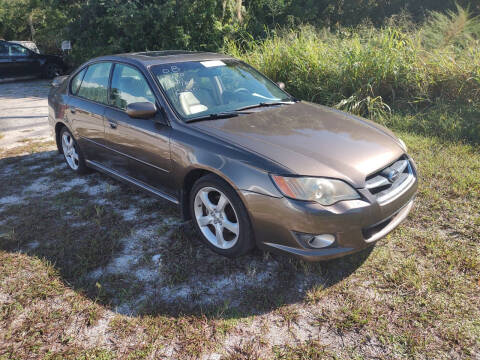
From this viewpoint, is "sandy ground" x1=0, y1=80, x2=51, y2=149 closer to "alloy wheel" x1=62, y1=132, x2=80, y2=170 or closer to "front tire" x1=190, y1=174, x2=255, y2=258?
"alloy wheel" x1=62, y1=132, x2=80, y2=170

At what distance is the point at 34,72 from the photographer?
584 inches

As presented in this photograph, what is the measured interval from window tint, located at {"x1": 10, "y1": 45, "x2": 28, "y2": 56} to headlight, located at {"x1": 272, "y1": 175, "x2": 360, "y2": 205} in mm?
15210

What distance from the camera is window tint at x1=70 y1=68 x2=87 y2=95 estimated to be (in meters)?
4.59

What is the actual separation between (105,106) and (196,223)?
5.63 ft

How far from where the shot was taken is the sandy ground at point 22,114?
22.3 ft

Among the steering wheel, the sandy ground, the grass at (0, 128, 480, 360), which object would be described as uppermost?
the steering wheel

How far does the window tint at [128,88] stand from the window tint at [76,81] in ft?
2.93

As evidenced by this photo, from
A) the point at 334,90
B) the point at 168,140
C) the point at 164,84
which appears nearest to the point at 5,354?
the point at 168,140

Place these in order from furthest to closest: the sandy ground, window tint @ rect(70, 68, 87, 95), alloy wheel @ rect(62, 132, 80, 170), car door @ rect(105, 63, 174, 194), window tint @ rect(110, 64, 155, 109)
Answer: the sandy ground → alloy wheel @ rect(62, 132, 80, 170) → window tint @ rect(70, 68, 87, 95) → window tint @ rect(110, 64, 155, 109) → car door @ rect(105, 63, 174, 194)

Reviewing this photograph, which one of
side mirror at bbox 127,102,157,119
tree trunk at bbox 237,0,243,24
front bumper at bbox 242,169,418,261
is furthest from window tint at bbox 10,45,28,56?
front bumper at bbox 242,169,418,261

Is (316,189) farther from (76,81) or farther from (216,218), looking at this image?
(76,81)

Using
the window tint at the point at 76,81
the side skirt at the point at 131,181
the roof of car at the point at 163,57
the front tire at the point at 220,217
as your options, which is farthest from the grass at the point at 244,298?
the window tint at the point at 76,81

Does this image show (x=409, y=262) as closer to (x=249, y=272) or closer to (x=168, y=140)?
(x=249, y=272)

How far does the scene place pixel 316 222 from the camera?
2.44 m
